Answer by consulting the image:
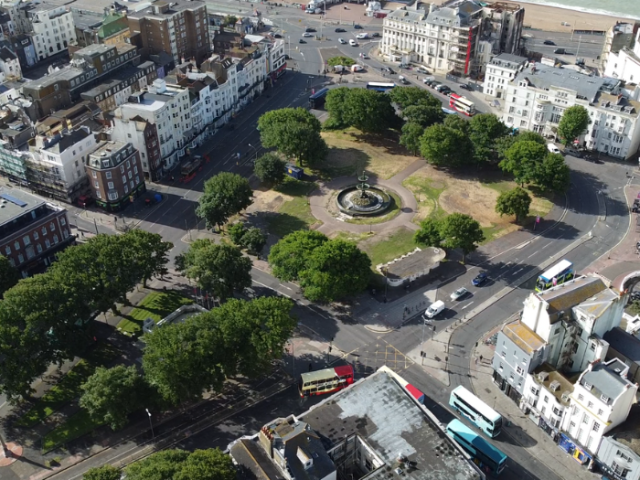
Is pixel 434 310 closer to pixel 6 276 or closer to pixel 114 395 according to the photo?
pixel 114 395

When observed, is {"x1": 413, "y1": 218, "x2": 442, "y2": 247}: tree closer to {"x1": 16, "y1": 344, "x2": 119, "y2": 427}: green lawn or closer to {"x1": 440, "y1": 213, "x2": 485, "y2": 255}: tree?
{"x1": 440, "y1": 213, "x2": 485, "y2": 255}: tree

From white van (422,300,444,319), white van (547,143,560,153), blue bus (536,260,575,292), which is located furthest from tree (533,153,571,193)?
white van (422,300,444,319)

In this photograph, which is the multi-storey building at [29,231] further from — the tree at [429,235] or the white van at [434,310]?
the white van at [434,310]

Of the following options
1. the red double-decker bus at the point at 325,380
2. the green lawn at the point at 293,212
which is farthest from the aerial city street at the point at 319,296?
the green lawn at the point at 293,212

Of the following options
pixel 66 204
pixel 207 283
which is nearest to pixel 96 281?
pixel 207 283

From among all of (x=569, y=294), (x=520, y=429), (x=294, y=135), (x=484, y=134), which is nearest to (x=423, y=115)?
(x=484, y=134)

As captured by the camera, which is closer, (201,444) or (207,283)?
(201,444)

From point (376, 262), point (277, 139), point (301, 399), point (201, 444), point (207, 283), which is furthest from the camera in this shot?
point (277, 139)

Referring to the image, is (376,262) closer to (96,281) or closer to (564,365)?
(564,365)
